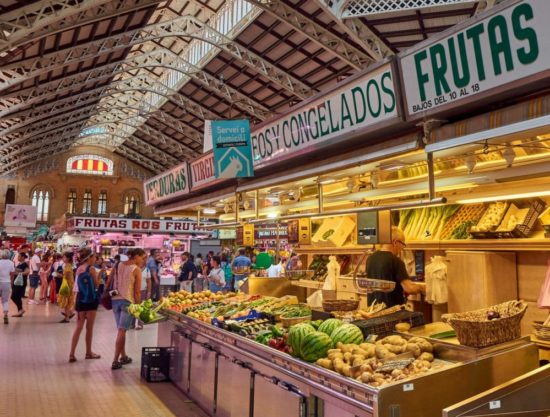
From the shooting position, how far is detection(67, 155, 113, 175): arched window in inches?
1494

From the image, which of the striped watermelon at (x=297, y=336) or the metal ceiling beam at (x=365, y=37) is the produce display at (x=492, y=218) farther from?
the metal ceiling beam at (x=365, y=37)

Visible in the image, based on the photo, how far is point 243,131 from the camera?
15.7 ft

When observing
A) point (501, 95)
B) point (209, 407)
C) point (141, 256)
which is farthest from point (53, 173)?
point (501, 95)

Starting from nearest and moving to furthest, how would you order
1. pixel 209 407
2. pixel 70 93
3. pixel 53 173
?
pixel 209 407
pixel 70 93
pixel 53 173

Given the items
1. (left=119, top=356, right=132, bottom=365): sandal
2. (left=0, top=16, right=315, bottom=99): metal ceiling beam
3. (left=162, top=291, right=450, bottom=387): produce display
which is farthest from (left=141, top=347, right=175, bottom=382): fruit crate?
(left=0, top=16, right=315, bottom=99): metal ceiling beam

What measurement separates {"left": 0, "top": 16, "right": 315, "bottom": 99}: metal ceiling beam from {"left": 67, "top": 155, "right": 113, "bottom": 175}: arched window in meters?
22.5

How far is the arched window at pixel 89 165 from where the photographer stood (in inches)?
1494

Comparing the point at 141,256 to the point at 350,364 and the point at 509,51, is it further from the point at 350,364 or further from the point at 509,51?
the point at 509,51

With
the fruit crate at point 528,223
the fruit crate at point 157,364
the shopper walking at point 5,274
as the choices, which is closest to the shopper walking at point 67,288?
the shopper walking at point 5,274

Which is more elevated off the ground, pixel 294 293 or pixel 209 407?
pixel 294 293

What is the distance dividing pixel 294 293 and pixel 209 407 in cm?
269

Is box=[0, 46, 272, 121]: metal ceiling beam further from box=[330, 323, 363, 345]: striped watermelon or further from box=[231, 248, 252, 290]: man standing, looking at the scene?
box=[330, 323, 363, 345]: striped watermelon

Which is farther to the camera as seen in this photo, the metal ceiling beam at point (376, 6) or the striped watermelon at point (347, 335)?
the metal ceiling beam at point (376, 6)

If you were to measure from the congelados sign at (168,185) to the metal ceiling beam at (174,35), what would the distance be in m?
7.29
